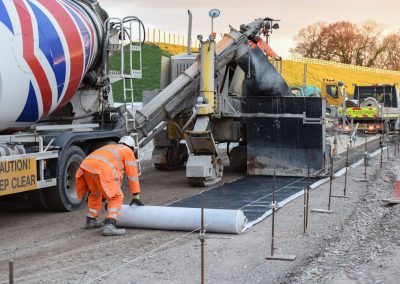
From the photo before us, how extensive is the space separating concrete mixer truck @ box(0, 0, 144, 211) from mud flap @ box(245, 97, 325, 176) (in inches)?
126

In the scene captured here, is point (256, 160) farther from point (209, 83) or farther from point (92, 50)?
point (92, 50)

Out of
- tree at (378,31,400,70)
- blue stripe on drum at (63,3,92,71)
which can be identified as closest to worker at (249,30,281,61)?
blue stripe on drum at (63,3,92,71)

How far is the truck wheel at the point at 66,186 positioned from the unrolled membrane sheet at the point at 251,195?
1531mm

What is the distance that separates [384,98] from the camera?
2956cm

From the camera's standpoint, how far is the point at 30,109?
8492mm

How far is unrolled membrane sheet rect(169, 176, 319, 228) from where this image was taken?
30.4ft

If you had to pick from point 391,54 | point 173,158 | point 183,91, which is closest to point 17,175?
point 183,91

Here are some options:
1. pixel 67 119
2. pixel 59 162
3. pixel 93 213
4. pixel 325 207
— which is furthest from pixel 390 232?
pixel 67 119

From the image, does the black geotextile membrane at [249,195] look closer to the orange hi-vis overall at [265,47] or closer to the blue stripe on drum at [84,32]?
the blue stripe on drum at [84,32]

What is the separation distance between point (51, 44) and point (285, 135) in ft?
Result: 18.9

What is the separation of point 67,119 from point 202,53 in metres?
3.32

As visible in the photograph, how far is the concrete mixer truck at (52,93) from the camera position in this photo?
788cm

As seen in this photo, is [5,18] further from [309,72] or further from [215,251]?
[309,72]

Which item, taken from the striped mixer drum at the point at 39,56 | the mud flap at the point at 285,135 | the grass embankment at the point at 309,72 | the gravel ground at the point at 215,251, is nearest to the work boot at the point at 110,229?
the gravel ground at the point at 215,251
